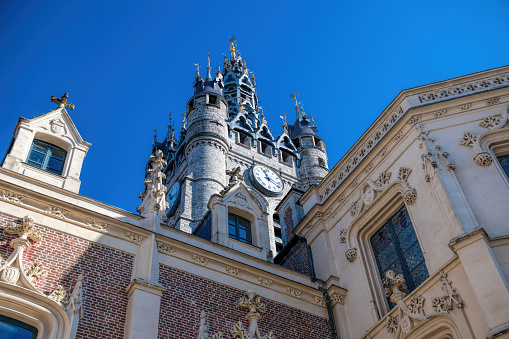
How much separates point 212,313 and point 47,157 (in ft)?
17.6

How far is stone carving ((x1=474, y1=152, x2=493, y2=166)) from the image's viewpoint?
12.4 m

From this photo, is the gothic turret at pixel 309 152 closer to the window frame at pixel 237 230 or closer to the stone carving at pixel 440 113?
the window frame at pixel 237 230

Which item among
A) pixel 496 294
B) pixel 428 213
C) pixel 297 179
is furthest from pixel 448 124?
pixel 297 179

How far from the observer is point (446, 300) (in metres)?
10.9

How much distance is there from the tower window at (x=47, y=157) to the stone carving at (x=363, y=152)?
23.8 ft

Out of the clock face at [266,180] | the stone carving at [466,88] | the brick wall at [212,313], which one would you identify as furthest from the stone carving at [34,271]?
the clock face at [266,180]

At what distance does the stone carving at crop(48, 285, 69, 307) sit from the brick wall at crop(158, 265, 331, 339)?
6.30 feet

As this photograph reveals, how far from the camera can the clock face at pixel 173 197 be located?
39713mm

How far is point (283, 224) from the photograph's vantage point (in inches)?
800

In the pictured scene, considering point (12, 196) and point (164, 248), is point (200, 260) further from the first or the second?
point (12, 196)

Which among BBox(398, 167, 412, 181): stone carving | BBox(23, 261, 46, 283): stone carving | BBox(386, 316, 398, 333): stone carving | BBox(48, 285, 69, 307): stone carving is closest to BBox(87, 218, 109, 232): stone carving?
BBox(23, 261, 46, 283): stone carving

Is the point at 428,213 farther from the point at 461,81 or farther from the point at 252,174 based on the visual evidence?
the point at 252,174

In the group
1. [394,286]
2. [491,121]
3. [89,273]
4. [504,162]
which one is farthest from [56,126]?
[504,162]

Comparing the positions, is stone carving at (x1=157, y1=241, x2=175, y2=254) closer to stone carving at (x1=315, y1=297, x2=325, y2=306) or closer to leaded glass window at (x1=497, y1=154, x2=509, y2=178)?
stone carving at (x1=315, y1=297, x2=325, y2=306)
